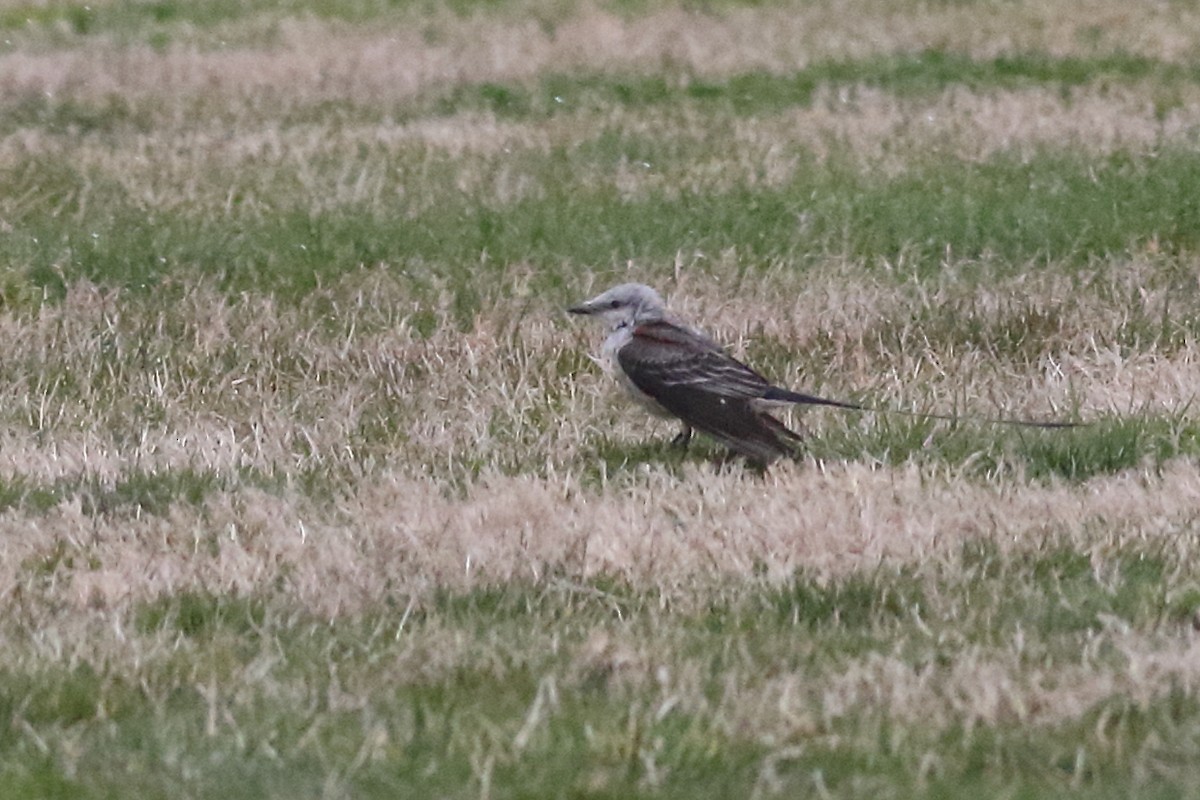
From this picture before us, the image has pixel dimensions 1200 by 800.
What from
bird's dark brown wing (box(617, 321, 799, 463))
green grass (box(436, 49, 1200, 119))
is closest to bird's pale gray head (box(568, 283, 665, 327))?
bird's dark brown wing (box(617, 321, 799, 463))

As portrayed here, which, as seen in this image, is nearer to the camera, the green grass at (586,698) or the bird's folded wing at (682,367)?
the green grass at (586,698)

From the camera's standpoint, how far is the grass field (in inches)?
211

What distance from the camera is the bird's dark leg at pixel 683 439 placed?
879 cm

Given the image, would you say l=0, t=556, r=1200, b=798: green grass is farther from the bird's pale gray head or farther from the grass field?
the bird's pale gray head

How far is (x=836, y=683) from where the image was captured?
564 cm

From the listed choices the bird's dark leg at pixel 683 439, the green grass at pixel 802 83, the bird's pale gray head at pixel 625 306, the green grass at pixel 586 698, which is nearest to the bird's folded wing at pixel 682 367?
the bird's dark leg at pixel 683 439

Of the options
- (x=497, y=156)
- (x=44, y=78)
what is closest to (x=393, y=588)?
(x=497, y=156)

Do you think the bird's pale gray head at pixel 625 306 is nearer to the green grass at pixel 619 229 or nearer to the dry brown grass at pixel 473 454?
the dry brown grass at pixel 473 454

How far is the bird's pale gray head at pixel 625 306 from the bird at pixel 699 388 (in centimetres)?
3

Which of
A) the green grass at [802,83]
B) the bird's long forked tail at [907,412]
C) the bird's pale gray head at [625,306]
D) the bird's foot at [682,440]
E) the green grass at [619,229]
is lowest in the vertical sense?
the green grass at [802,83]

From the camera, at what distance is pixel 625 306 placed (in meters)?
9.41

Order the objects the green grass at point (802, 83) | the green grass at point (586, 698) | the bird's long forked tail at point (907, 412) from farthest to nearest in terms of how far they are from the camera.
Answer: the green grass at point (802, 83) → the bird's long forked tail at point (907, 412) → the green grass at point (586, 698)

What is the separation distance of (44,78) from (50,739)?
583 inches

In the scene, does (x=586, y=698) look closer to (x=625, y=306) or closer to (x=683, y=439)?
(x=683, y=439)
